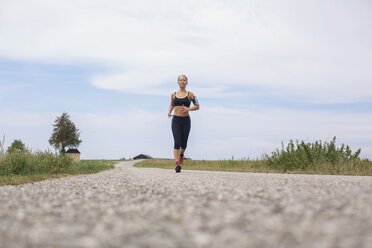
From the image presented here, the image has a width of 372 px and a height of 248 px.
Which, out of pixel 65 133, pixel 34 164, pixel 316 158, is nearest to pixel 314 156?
pixel 316 158

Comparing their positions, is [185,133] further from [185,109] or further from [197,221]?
[197,221]

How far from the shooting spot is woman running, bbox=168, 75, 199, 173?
571 inches

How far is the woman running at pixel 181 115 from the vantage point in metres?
14.5

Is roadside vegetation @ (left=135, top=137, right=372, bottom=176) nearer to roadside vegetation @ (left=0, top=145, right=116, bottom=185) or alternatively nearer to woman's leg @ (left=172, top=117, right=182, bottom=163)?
woman's leg @ (left=172, top=117, right=182, bottom=163)

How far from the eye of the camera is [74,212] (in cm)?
421

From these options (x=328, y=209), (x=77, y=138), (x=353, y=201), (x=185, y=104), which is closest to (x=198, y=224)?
(x=328, y=209)

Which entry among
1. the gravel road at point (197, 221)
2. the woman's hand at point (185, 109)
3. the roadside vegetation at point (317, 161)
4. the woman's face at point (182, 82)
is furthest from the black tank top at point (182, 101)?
the gravel road at point (197, 221)

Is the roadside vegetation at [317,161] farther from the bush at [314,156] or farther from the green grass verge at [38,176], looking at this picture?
the green grass verge at [38,176]

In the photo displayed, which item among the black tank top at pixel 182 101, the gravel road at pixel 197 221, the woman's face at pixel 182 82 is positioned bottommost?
the gravel road at pixel 197 221

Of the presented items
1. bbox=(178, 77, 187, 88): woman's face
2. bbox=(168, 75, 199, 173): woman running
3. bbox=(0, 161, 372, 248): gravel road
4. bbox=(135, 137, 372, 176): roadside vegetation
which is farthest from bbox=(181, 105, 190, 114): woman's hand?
bbox=(0, 161, 372, 248): gravel road

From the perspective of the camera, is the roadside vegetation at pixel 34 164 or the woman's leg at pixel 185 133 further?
the roadside vegetation at pixel 34 164

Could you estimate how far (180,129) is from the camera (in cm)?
1463

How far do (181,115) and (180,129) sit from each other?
17.4 inches

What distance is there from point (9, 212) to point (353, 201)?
10.5 feet
